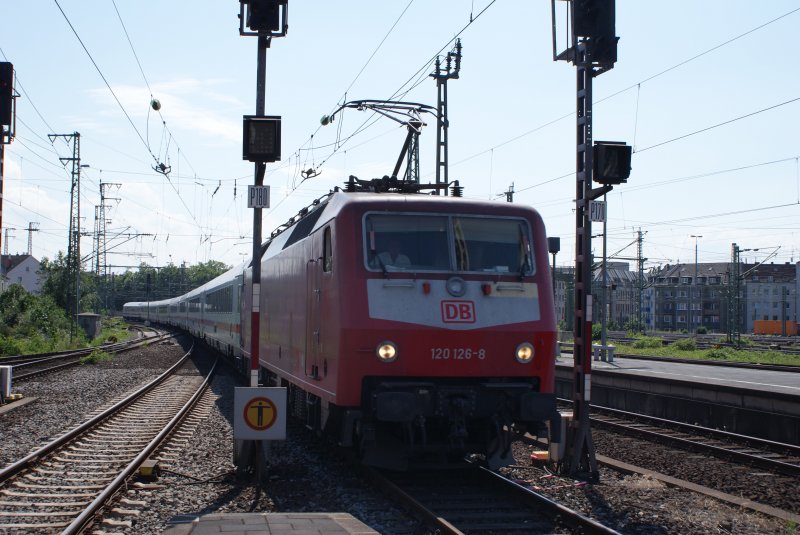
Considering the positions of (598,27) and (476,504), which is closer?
(476,504)

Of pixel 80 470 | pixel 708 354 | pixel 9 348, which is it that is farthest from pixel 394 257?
pixel 708 354

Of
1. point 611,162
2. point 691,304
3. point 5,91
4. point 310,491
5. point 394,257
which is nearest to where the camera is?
point 310,491

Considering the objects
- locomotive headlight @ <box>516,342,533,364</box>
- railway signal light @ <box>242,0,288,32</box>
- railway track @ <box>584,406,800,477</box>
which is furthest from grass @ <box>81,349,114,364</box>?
locomotive headlight @ <box>516,342,533,364</box>

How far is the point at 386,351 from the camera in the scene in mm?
8859

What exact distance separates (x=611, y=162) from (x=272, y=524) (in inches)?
230

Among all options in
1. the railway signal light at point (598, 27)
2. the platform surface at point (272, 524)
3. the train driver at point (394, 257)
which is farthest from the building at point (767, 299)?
the platform surface at point (272, 524)

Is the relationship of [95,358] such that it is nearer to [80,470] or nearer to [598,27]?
[80,470]

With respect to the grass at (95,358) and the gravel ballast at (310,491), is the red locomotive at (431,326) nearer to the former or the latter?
the gravel ballast at (310,491)

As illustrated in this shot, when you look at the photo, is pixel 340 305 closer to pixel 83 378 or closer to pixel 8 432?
pixel 8 432

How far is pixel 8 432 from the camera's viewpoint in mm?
13023

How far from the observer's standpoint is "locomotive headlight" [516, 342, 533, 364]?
30.3ft

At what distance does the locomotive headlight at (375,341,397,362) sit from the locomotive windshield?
2.70 ft

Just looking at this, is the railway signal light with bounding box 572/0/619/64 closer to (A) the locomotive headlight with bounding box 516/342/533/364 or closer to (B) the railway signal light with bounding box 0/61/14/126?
(A) the locomotive headlight with bounding box 516/342/533/364

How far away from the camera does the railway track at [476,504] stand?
7.52 metres
